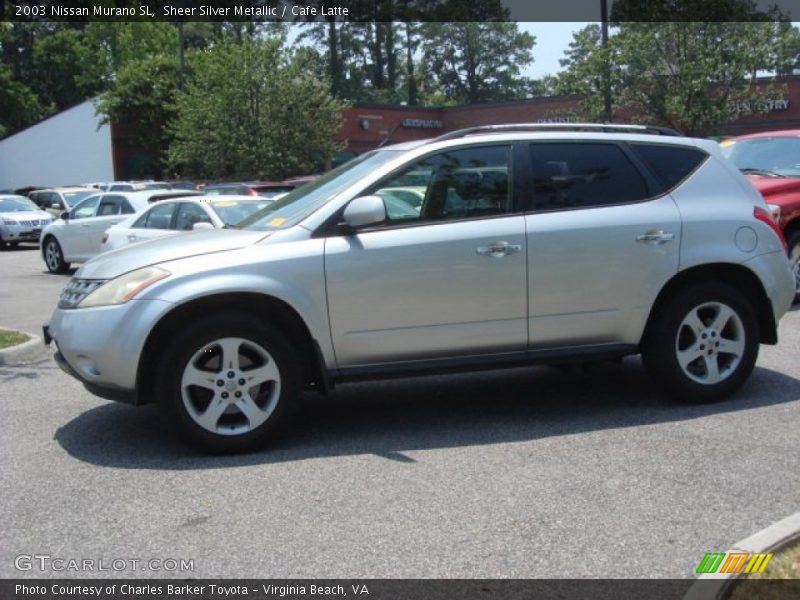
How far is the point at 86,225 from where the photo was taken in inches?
661

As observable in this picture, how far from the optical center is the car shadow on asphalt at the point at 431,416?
17.6 feet

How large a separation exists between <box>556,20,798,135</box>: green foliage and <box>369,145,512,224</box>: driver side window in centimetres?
1878

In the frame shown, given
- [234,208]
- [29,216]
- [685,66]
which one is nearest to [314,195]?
[234,208]

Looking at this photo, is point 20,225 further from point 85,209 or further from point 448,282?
point 448,282

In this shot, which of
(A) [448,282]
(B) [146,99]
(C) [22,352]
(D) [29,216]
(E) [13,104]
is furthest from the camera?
(E) [13,104]

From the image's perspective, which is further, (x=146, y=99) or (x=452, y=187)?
(x=146, y=99)

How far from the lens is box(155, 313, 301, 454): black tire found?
5.14 meters

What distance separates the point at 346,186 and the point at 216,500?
7.04ft

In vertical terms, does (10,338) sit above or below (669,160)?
below

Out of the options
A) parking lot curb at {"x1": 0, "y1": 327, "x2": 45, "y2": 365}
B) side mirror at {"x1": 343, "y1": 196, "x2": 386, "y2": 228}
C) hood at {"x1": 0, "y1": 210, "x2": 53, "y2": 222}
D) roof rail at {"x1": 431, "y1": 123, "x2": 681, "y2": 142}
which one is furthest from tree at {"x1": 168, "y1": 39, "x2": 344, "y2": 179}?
side mirror at {"x1": 343, "y1": 196, "x2": 386, "y2": 228}

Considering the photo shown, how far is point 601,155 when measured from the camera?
6109 mm

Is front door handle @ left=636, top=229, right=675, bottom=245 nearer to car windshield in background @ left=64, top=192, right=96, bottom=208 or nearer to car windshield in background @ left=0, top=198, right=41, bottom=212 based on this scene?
car windshield in background @ left=0, top=198, right=41, bottom=212

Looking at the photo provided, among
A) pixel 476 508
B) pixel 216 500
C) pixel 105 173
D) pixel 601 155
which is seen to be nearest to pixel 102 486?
pixel 216 500

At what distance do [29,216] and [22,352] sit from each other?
705 inches
